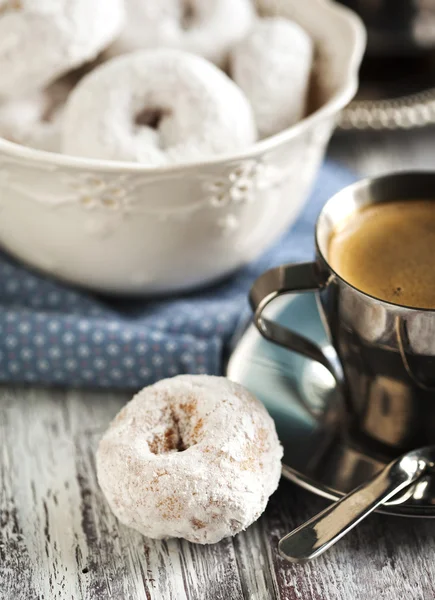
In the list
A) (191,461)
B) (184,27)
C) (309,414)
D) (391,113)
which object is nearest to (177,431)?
(191,461)

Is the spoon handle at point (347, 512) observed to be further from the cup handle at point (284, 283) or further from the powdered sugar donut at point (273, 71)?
the powdered sugar donut at point (273, 71)

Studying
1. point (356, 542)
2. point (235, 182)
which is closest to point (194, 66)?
point (235, 182)

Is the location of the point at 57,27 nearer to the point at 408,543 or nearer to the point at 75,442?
the point at 75,442

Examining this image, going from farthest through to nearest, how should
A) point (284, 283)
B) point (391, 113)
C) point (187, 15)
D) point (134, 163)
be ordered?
point (391, 113)
point (187, 15)
point (134, 163)
point (284, 283)

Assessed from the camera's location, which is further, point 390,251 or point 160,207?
point 160,207

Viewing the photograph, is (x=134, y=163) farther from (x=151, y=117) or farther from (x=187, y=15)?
(x=187, y=15)

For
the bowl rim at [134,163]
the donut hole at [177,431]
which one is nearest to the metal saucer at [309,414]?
the donut hole at [177,431]
